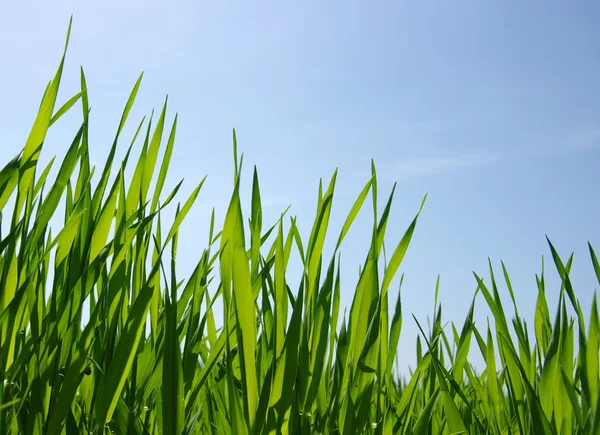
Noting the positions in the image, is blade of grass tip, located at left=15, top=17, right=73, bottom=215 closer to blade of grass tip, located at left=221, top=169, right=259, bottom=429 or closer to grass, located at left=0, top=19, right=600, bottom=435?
grass, located at left=0, top=19, right=600, bottom=435

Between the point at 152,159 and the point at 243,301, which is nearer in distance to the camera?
the point at 243,301

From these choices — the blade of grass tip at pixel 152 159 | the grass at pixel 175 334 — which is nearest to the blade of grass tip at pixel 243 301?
the grass at pixel 175 334

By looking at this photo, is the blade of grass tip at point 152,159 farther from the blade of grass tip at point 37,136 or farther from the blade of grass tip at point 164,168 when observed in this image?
the blade of grass tip at point 37,136

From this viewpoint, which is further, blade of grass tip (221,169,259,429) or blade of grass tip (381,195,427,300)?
blade of grass tip (381,195,427,300)

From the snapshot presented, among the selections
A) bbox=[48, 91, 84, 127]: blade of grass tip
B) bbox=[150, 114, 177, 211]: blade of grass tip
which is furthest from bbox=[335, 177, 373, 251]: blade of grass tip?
bbox=[48, 91, 84, 127]: blade of grass tip

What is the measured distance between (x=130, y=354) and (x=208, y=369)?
86mm

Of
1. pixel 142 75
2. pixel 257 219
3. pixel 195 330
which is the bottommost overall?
pixel 195 330

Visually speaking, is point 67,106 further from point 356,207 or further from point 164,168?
point 356,207

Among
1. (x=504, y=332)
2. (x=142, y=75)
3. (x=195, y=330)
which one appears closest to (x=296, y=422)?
(x=195, y=330)

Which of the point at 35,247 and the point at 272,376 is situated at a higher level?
the point at 35,247

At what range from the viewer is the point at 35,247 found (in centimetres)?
61

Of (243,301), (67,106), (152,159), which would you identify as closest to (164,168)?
(152,159)

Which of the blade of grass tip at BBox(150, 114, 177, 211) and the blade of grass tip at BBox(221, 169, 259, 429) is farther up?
the blade of grass tip at BBox(150, 114, 177, 211)

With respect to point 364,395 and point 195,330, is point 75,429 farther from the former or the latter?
point 364,395
